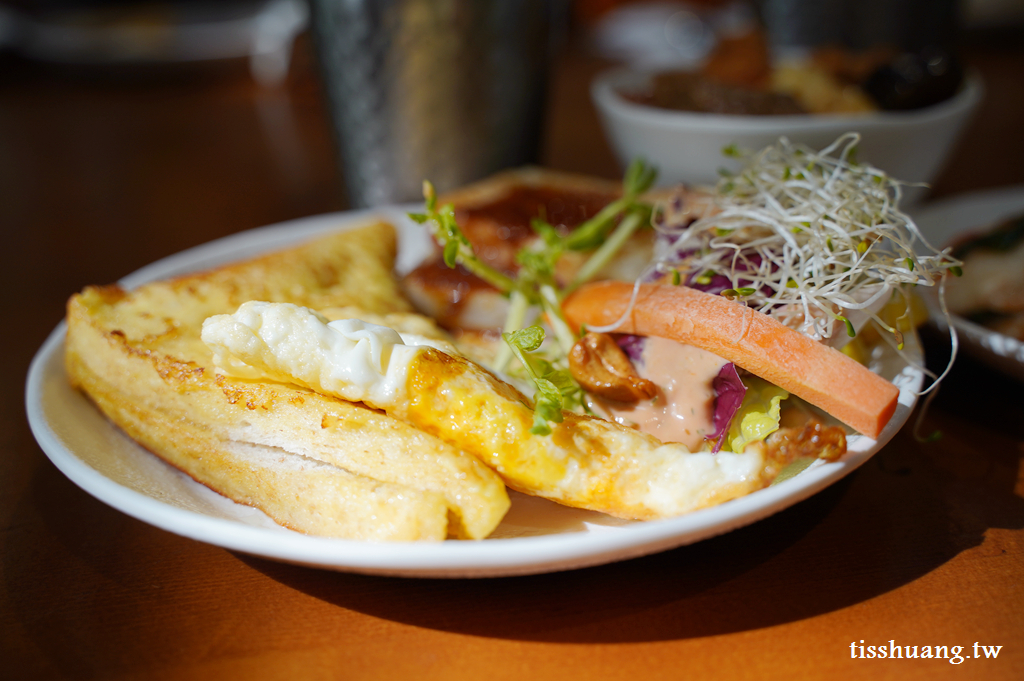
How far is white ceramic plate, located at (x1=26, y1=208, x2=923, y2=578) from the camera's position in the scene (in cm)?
99

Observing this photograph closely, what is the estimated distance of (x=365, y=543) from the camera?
100 cm

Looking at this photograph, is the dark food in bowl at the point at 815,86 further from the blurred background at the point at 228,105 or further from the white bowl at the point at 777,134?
the blurred background at the point at 228,105

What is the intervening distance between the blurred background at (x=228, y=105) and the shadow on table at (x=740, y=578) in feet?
5.91

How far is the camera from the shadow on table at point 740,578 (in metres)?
1.16

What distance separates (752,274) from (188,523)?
1.25m

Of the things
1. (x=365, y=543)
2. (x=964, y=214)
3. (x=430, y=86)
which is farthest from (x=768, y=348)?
(x=430, y=86)

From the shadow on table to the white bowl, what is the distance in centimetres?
136

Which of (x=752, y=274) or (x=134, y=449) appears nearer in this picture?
(x=134, y=449)

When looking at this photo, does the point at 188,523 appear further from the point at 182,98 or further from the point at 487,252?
the point at 182,98

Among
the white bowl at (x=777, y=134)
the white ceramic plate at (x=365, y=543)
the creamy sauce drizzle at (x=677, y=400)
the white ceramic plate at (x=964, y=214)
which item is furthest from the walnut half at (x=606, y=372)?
→ the white ceramic plate at (x=964, y=214)

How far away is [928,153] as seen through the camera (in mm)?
2652

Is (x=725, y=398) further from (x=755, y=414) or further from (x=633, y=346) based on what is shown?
(x=633, y=346)

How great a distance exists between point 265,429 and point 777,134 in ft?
6.40

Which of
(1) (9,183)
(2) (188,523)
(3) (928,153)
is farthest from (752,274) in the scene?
(1) (9,183)
